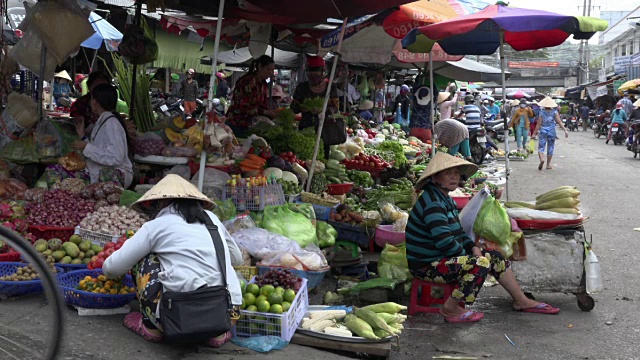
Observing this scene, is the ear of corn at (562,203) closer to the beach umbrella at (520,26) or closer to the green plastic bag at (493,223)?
the green plastic bag at (493,223)

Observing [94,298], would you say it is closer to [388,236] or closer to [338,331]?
[338,331]

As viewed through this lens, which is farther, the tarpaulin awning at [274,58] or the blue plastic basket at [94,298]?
the tarpaulin awning at [274,58]

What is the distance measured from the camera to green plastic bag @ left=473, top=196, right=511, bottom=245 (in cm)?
586

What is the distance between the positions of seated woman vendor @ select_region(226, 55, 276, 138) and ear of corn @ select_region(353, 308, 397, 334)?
4607 millimetres

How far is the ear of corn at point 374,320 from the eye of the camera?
4906mm

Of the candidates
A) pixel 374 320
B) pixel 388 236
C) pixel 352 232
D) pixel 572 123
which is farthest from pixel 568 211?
pixel 572 123

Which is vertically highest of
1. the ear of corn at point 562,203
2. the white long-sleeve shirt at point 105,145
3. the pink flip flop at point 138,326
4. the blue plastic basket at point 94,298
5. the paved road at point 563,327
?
the white long-sleeve shirt at point 105,145

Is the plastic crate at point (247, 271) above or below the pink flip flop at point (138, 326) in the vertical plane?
above

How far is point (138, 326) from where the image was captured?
4.47m

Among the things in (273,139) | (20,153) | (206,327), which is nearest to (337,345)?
(206,327)

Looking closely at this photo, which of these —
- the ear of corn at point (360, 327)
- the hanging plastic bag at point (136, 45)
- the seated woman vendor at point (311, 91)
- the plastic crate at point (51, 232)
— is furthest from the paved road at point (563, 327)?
the hanging plastic bag at point (136, 45)

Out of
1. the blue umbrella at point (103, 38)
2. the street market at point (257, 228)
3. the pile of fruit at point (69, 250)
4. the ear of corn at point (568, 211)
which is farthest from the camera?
the blue umbrella at point (103, 38)

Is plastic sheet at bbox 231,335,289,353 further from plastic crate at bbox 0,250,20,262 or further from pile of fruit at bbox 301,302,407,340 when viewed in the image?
plastic crate at bbox 0,250,20,262

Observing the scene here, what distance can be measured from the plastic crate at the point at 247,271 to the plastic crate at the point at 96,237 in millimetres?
1038
